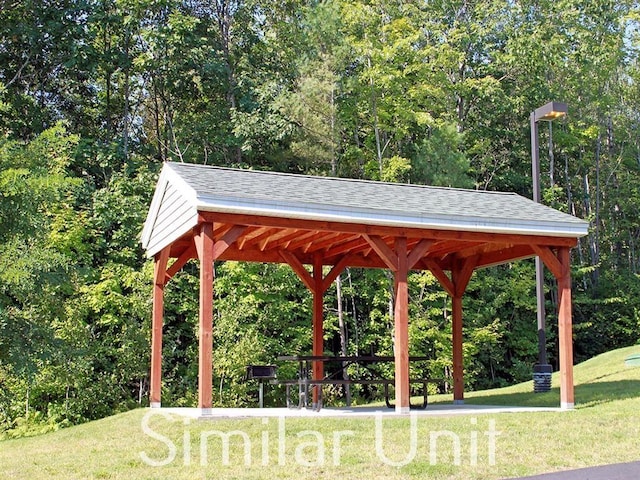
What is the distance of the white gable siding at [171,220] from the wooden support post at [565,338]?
18.1 ft

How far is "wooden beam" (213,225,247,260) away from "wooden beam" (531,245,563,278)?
4.54m

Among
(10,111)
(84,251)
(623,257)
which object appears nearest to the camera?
(84,251)

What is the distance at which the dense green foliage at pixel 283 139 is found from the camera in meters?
17.7

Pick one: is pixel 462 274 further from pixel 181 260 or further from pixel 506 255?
pixel 181 260

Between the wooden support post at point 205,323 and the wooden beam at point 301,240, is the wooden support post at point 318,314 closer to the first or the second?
the wooden beam at point 301,240

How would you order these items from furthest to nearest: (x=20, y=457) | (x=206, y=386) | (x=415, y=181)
Result: (x=415, y=181)
(x=206, y=386)
(x=20, y=457)

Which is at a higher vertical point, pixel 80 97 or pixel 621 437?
pixel 80 97

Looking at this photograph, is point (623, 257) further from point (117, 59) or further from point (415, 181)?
point (117, 59)

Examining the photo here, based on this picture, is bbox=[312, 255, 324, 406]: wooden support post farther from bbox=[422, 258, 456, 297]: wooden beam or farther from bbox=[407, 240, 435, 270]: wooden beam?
bbox=[407, 240, 435, 270]: wooden beam

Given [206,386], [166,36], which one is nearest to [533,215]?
[206,386]

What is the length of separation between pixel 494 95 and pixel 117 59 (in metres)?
11.3

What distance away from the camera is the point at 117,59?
20906 millimetres

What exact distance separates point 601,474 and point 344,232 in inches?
192

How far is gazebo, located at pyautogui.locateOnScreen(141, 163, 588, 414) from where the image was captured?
9.61m
